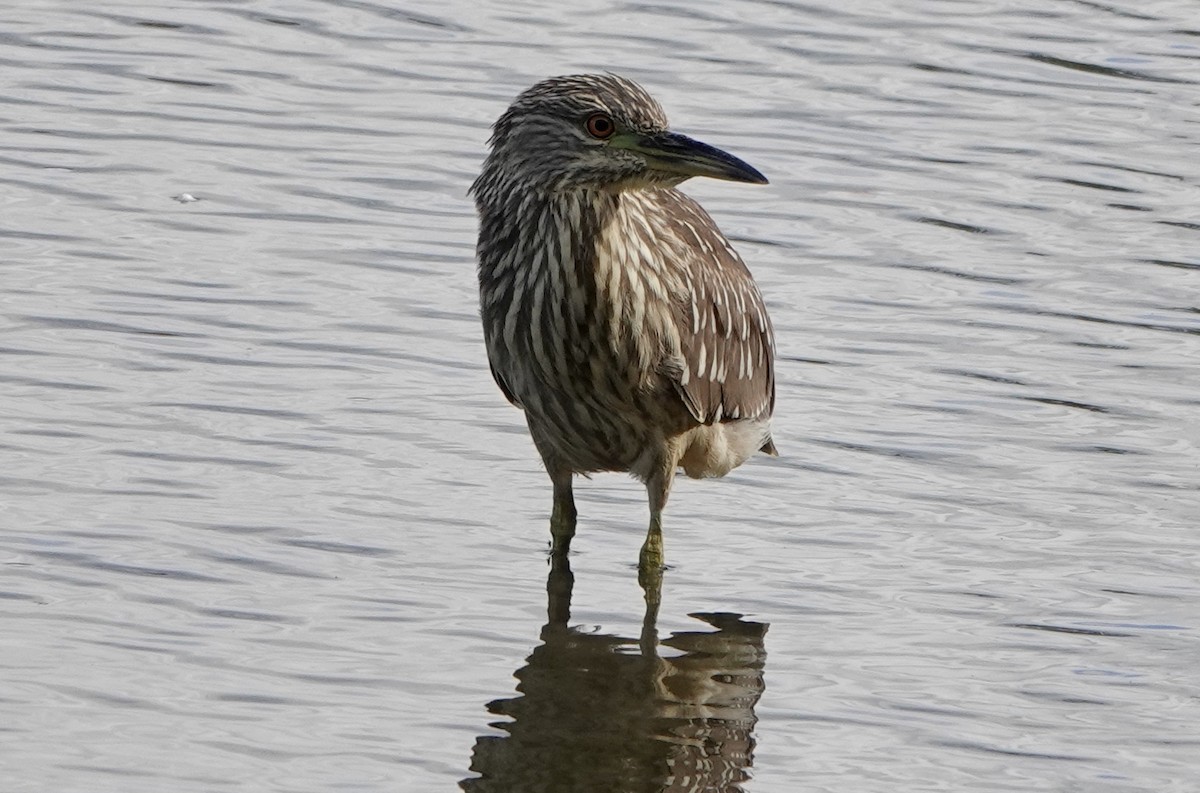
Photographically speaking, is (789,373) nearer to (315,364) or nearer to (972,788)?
(315,364)

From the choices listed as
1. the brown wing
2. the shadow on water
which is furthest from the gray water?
the brown wing

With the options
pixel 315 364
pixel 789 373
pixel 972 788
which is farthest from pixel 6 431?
pixel 972 788

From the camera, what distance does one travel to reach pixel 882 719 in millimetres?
6879

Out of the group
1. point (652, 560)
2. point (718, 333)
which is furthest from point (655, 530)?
point (718, 333)

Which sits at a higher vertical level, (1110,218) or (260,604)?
(1110,218)

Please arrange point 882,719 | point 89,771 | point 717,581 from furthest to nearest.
Answer: point 717,581 < point 882,719 < point 89,771

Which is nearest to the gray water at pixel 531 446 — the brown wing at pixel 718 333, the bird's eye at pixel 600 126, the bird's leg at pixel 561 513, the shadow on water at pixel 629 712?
the shadow on water at pixel 629 712

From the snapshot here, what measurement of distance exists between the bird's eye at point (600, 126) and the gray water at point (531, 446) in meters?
1.59

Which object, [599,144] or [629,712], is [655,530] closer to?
[629,712]

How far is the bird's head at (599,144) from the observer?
7.37 meters

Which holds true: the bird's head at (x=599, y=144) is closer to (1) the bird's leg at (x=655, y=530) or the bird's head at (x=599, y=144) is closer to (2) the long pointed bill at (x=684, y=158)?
(2) the long pointed bill at (x=684, y=158)

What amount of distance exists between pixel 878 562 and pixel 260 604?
2.22m

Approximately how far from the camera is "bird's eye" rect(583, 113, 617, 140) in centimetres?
740

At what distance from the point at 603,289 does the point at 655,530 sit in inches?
38.8
